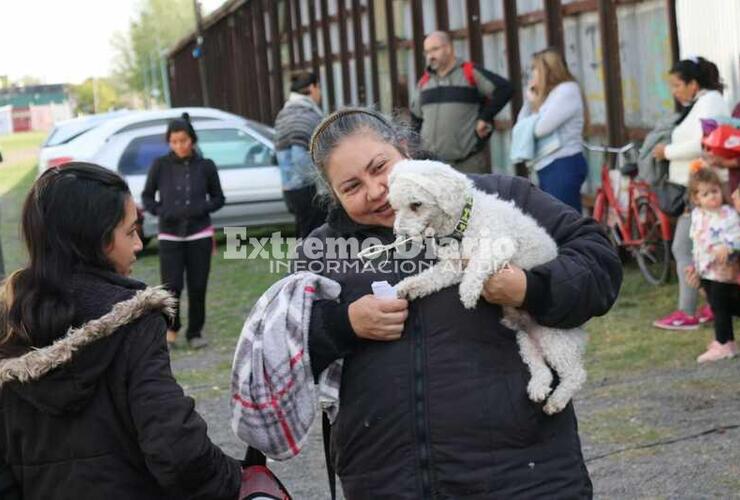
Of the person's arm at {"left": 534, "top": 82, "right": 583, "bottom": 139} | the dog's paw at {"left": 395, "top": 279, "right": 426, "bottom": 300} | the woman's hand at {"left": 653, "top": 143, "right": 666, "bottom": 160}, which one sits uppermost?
the person's arm at {"left": 534, "top": 82, "right": 583, "bottom": 139}

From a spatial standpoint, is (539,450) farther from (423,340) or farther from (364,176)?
(364,176)

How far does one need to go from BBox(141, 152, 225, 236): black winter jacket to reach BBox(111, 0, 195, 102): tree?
8852 cm

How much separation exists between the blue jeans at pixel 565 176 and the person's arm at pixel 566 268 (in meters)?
7.72

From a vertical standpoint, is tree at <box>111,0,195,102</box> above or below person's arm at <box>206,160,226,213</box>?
above

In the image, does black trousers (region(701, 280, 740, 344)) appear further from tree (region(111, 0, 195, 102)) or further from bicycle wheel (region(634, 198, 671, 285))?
tree (region(111, 0, 195, 102))

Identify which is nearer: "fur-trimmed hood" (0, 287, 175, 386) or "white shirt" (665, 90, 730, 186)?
"fur-trimmed hood" (0, 287, 175, 386)

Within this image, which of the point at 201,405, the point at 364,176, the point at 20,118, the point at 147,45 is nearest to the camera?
the point at 364,176

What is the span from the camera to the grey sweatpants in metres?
9.40

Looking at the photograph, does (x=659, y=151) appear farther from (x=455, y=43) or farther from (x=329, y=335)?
(x=455, y=43)

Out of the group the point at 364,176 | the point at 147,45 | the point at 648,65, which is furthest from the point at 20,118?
the point at 364,176

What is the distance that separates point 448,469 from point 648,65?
9.41 m

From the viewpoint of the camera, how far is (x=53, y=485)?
334 cm

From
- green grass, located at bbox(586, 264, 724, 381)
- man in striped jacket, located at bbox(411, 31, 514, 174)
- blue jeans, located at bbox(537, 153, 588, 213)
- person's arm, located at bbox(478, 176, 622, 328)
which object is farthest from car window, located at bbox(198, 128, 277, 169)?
person's arm, located at bbox(478, 176, 622, 328)

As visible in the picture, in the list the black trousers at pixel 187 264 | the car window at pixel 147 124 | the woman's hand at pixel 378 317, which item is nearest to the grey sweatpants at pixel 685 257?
the black trousers at pixel 187 264
